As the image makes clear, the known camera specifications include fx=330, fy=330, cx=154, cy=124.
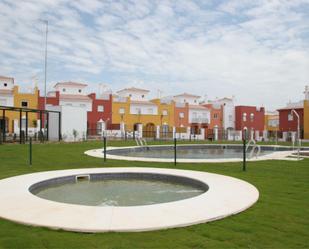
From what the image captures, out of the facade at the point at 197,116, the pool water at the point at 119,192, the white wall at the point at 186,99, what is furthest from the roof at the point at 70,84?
the pool water at the point at 119,192

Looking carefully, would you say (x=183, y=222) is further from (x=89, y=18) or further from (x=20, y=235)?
(x=89, y=18)

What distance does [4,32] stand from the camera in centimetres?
2212

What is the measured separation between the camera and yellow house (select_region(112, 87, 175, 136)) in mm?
45594

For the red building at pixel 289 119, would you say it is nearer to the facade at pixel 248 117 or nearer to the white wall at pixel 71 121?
the facade at pixel 248 117

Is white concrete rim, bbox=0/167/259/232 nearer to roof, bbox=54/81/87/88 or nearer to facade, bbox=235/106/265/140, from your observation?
roof, bbox=54/81/87/88

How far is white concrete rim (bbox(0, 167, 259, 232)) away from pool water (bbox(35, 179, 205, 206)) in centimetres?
90

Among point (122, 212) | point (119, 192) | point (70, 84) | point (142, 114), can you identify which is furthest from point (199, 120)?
point (122, 212)

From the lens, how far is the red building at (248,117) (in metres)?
52.4

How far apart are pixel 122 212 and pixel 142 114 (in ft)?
137

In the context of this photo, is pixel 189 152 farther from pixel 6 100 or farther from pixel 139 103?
pixel 6 100

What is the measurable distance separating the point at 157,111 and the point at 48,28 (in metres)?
Answer: 21.0

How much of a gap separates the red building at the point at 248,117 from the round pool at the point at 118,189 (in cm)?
4544

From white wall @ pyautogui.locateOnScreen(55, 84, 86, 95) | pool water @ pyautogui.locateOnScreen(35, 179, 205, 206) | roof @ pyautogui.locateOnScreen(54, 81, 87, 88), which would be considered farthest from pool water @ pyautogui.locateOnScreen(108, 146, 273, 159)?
roof @ pyautogui.locateOnScreen(54, 81, 87, 88)

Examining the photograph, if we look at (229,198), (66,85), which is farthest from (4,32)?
(66,85)
